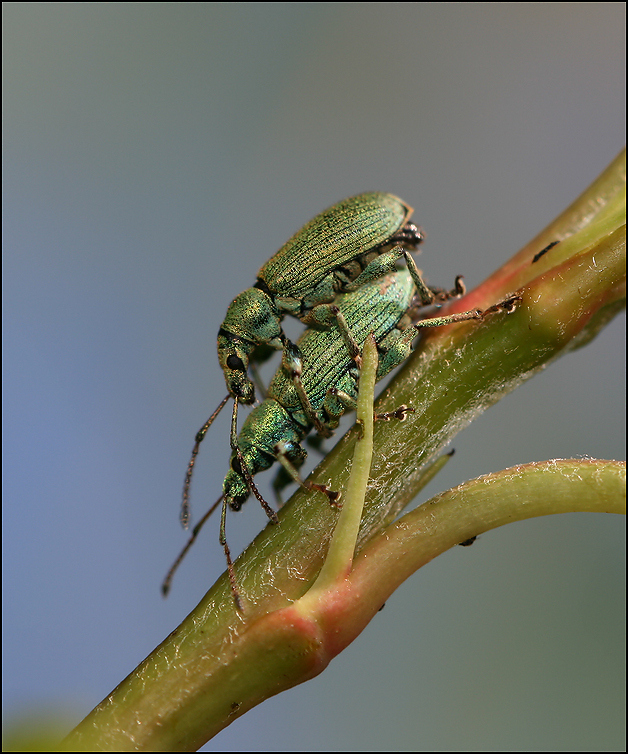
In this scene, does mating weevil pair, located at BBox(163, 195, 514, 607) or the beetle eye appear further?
the beetle eye

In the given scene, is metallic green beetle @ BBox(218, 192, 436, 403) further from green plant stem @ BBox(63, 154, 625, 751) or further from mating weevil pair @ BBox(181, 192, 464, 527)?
green plant stem @ BBox(63, 154, 625, 751)

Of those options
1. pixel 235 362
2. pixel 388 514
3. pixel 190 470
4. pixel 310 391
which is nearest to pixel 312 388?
pixel 310 391

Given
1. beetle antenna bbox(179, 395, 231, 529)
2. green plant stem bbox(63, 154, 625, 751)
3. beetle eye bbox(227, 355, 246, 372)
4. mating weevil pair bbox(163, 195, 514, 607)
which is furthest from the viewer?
beetle antenna bbox(179, 395, 231, 529)

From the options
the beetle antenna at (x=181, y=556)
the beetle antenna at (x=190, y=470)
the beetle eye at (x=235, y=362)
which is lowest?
the beetle antenna at (x=181, y=556)

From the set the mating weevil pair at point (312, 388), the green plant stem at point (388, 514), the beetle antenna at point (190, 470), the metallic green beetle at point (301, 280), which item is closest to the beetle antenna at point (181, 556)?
the beetle antenna at point (190, 470)

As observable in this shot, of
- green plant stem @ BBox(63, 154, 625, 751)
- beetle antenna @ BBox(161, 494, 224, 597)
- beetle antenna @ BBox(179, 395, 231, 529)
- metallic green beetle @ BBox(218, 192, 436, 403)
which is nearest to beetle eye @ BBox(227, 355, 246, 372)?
metallic green beetle @ BBox(218, 192, 436, 403)

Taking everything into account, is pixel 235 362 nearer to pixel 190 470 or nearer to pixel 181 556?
pixel 190 470

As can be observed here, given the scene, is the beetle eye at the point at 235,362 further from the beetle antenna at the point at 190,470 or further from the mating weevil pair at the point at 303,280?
the beetle antenna at the point at 190,470
